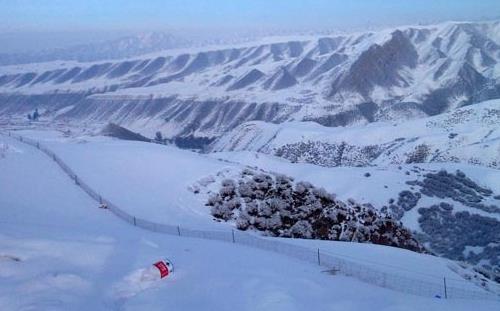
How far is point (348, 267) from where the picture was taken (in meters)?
15.8

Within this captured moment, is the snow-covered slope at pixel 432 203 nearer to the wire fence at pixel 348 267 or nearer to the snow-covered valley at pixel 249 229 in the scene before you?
the snow-covered valley at pixel 249 229

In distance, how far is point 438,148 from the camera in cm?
6975

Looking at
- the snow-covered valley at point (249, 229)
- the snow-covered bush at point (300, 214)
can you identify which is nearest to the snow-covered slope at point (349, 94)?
the snow-covered valley at point (249, 229)

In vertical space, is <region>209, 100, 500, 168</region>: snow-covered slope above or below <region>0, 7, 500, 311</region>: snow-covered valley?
above

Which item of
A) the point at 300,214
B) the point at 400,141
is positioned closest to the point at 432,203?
the point at 300,214

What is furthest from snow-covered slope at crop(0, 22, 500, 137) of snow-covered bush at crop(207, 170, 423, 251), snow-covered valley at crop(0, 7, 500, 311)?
snow-covered bush at crop(207, 170, 423, 251)

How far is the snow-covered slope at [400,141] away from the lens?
65688 mm

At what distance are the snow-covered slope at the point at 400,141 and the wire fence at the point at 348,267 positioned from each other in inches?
1823

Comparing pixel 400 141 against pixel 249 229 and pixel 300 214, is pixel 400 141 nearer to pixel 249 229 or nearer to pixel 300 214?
pixel 300 214

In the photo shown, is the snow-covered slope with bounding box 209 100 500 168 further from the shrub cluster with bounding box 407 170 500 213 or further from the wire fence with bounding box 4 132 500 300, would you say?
the wire fence with bounding box 4 132 500 300

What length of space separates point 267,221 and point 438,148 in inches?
2015

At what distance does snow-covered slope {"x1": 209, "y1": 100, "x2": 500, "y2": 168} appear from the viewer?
65688 millimetres

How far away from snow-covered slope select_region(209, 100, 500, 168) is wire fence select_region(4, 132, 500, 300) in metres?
46.3

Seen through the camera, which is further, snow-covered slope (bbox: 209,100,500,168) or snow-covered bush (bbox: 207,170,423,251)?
snow-covered slope (bbox: 209,100,500,168)
